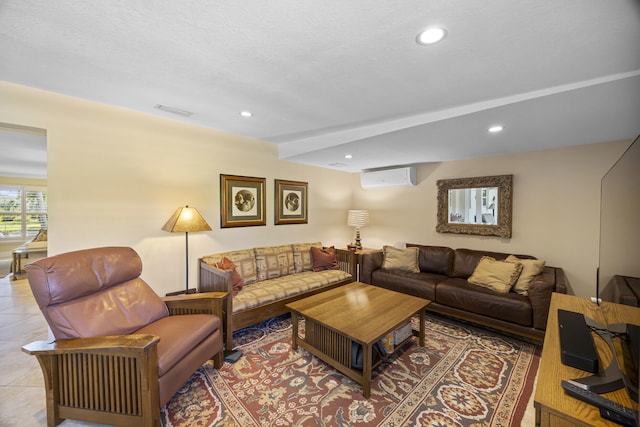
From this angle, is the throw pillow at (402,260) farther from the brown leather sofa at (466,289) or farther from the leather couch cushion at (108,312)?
the leather couch cushion at (108,312)

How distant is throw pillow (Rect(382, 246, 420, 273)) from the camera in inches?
145

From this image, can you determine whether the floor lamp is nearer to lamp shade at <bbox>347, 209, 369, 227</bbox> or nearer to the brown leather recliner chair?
the brown leather recliner chair

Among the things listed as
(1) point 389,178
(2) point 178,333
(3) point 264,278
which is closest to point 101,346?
(2) point 178,333

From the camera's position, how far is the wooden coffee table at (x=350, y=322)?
185 centimetres

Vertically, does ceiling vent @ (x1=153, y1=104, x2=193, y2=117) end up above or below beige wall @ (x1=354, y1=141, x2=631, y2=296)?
above

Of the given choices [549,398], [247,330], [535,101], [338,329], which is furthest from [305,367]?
[535,101]

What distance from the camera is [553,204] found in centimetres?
306

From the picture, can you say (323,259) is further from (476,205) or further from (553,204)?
(553,204)

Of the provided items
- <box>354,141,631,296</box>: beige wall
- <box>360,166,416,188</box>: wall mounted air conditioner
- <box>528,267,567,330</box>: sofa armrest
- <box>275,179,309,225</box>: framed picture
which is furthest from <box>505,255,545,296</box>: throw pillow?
<box>275,179,309,225</box>: framed picture

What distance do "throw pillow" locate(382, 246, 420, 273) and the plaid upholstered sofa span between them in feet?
1.75

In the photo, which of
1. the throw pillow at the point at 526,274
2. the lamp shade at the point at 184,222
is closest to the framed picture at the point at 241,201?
the lamp shade at the point at 184,222

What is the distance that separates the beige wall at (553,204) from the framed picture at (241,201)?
2839mm

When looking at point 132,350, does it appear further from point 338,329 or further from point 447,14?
point 447,14

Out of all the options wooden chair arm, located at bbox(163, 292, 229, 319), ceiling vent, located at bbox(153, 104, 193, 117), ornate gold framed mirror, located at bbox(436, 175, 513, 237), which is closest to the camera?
wooden chair arm, located at bbox(163, 292, 229, 319)
